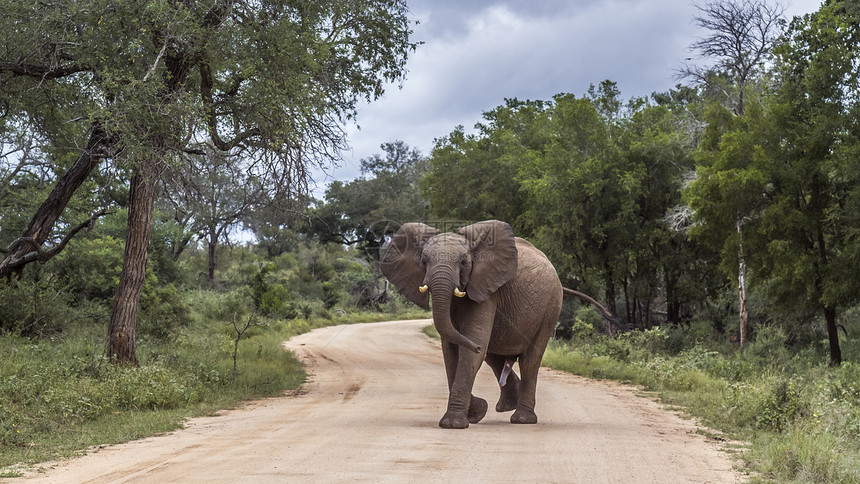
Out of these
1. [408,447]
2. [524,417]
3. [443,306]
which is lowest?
[524,417]

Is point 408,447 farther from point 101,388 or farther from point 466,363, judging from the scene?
point 101,388

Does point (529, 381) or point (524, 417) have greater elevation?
point (529, 381)

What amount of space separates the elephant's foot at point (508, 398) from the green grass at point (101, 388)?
4.83 metres

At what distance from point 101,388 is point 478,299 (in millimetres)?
6347

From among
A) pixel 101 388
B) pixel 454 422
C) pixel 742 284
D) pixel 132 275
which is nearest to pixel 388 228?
pixel 742 284

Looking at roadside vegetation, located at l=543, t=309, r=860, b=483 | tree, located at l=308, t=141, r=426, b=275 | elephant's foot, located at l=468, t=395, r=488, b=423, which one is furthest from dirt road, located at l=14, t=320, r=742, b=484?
tree, located at l=308, t=141, r=426, b=275

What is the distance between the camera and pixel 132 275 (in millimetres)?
15102

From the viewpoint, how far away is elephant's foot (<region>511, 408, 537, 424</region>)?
11289 millimetres

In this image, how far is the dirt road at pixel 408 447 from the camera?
22.7 ft

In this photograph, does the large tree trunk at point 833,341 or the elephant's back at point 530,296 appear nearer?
the elephant's back at point 530,296

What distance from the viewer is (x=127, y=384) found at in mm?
12906

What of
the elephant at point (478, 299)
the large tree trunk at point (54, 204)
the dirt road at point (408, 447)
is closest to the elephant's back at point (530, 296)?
the elephant at point (478, 299)

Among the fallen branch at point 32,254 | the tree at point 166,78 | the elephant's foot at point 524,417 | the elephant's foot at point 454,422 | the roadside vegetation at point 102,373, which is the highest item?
the tree at point 166,78

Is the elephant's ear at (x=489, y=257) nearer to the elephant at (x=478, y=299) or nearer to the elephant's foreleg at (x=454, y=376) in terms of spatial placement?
the elephant at (x=478, y=299)
